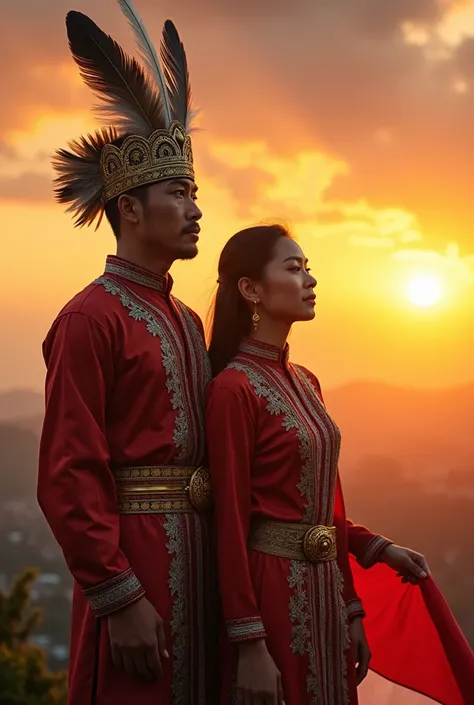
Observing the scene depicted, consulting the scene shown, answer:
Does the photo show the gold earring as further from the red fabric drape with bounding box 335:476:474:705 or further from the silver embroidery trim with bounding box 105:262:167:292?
the red fabric drape with bounding box 335:476:474:705

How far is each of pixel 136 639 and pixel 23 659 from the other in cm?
395

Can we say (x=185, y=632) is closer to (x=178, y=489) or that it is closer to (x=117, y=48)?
(x=178, y=489)

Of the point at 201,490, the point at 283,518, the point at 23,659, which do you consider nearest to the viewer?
the point at 201,490

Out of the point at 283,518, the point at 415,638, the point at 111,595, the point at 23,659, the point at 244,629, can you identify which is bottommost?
the point at 23,659

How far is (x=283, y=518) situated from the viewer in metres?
2.62

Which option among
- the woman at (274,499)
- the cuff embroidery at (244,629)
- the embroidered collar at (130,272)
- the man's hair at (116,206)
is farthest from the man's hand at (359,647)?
the man's hair at (116,206)

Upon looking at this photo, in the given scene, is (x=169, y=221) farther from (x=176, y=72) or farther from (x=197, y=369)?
(x=176, y=72)

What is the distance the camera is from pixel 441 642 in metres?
2.99

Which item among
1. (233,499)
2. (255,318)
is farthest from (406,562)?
(255,318)

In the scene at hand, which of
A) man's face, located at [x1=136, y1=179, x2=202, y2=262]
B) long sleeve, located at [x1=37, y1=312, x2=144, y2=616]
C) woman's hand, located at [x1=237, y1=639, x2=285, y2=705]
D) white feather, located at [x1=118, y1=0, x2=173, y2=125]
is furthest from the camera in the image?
white feather, located at [x1=118, y1=0, x2=173, y2=125]

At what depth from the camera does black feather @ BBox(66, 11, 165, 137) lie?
Answer: 106 inches

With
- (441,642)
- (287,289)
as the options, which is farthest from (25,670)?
(287,289)

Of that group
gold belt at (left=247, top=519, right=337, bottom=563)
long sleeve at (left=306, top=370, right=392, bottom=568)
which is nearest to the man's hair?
long sleeve at (left=306, top=370, right=392, bottom=568)

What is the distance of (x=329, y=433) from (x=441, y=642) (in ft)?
2.58
